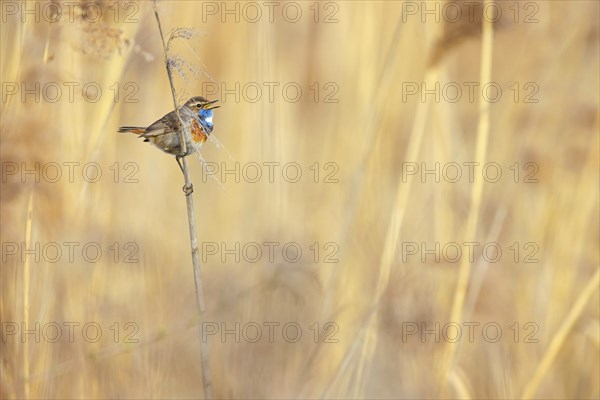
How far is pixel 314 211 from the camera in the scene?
9.27 feet

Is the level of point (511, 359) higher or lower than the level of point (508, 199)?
lower

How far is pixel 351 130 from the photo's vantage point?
299 cm

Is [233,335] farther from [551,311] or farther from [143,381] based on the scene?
[551,311]

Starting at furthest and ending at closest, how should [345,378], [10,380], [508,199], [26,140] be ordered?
1. [508,199]
2. [345,378]
3. [26,140]
4. [10,380]

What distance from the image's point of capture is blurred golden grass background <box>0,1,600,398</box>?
1.96m

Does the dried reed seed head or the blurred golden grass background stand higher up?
the dried reed seed head

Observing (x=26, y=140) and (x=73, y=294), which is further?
(x=73, y=294)

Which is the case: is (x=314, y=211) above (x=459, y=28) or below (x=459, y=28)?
below

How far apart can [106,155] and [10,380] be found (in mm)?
912

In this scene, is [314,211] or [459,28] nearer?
[459,28]

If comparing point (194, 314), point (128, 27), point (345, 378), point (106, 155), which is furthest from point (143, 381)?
point (128, 27)

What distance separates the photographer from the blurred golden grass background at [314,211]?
196 centimetres

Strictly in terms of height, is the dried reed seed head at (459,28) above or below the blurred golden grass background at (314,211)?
above

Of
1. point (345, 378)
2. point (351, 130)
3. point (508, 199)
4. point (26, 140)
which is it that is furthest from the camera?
point (351, 130)
